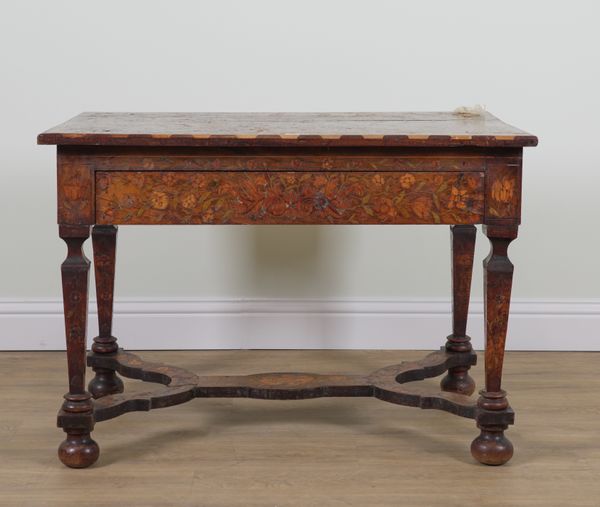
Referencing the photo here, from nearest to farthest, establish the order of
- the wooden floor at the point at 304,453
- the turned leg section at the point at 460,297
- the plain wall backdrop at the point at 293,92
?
1. the wooden floor at the point at 304,453
2. the turned leg section at the point at 460,297
3. the plain wall backdrop at the point at 293,92

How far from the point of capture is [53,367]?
370 cm

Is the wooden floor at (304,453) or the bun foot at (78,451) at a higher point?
the bun foot at (78,451)

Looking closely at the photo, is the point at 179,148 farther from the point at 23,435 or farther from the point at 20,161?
the point at 20,161

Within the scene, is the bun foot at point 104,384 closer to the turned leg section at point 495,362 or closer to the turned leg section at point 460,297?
the turned leg section at point 460,297

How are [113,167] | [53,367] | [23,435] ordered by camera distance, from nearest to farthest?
[113,167] < [23,435] < [53,367]

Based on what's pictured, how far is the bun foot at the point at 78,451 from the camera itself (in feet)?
9.13

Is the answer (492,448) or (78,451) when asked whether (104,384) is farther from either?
(492,448)

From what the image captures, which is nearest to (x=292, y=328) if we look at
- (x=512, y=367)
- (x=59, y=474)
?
(x=512, y=367)

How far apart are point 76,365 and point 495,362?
1.02 meters

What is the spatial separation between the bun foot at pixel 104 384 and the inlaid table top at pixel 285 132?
0.77m

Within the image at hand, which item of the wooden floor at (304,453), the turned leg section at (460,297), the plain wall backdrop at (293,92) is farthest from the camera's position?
the plain wall backdrop at (293,92)

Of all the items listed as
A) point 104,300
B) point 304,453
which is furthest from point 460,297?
point 104,300

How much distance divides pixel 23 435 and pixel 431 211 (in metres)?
1.22

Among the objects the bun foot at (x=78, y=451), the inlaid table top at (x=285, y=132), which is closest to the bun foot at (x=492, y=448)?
the inlaid table top at (x=285, y=132)
